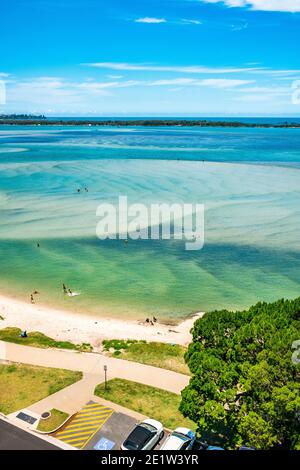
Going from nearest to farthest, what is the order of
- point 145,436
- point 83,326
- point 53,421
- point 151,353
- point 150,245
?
point 145,436
point 53,421
point 151,353
point 83,326
point 150,245

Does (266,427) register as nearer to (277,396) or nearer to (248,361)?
(277,396)

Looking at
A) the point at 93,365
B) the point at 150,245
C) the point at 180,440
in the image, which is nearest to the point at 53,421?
the point at 93,365

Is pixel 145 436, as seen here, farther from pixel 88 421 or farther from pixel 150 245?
pixel 150 245

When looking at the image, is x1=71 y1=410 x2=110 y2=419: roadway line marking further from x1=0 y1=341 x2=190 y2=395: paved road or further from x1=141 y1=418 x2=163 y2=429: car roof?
x1=0 y1=341 x2=190 y2=395: paved road

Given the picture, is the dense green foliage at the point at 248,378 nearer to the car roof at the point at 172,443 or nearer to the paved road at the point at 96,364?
the car roof at the point at 172,443

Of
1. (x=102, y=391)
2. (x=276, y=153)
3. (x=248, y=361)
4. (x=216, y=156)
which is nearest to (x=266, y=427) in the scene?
(x=248, y=361)

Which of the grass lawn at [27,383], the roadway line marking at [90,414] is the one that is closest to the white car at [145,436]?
the roadway line marking at [90,414]

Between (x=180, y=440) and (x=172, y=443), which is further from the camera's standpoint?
(x=180, y=440)
